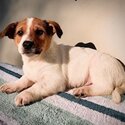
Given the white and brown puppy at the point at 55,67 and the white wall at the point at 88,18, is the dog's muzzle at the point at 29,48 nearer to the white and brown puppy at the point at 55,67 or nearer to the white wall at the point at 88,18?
the white and brown puppy at the point at 55,67

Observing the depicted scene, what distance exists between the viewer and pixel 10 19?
279 cm

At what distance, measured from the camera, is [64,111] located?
53.9 inches

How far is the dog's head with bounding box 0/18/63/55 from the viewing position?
1.57 m

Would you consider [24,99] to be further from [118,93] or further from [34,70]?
[118,93]

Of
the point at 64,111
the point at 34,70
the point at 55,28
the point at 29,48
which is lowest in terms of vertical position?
the point at 64,111

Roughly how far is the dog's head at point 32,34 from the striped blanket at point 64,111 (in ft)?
0.96

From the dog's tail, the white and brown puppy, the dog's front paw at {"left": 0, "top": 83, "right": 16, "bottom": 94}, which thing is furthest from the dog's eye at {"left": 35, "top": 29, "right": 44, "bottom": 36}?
the dog's tail

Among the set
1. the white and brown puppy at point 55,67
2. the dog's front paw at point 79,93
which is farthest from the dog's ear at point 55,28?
the dog's front paw at point 79,93

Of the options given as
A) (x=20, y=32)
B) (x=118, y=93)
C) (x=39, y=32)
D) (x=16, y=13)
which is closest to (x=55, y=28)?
(x=39, y=32)

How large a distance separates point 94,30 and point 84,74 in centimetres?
53

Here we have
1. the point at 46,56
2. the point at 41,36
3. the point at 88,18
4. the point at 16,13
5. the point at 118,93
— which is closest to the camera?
the point at 118,93

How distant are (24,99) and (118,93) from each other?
0.53 m

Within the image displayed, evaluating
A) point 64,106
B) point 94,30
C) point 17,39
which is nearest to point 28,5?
point 94,30

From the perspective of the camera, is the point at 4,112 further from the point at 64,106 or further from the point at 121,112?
the point at 121,112
